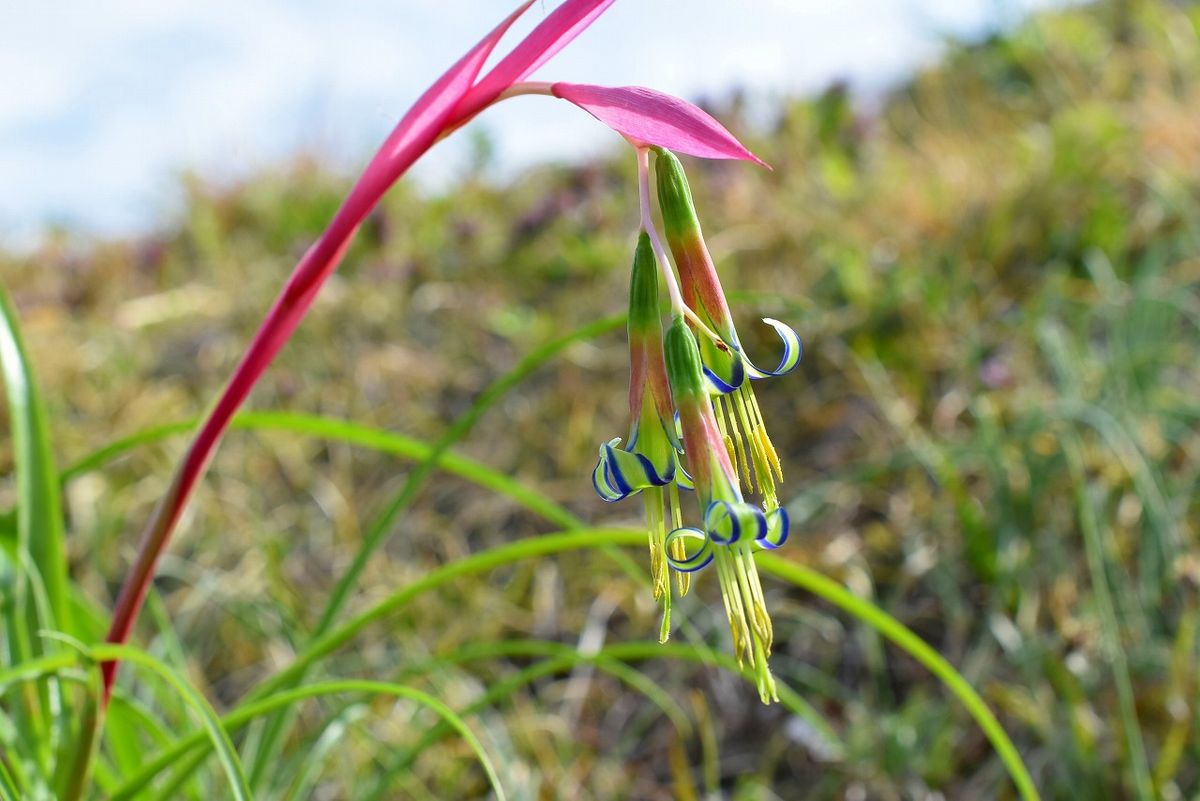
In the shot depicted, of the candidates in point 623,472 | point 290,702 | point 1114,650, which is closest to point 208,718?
point 290,702

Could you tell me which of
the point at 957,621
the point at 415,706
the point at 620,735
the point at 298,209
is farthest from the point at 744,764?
the point at 298,209

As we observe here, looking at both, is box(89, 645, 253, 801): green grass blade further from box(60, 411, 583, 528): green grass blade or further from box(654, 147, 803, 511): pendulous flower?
box(654, 147, 803, 511): pendulous flower

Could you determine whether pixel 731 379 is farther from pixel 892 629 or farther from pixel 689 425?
pixel 892 629

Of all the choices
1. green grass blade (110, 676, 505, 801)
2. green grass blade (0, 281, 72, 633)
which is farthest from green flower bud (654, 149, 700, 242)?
green grass blade (0, 281, 72, 633)

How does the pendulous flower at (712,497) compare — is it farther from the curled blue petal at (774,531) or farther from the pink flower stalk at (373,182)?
the pink flower stalk at (373,182)

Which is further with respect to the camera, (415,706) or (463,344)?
(463,344)

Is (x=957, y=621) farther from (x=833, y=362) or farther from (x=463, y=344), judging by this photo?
(x=463, y=344)
